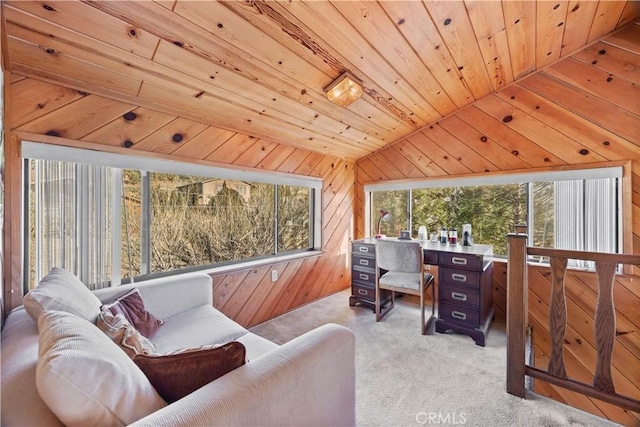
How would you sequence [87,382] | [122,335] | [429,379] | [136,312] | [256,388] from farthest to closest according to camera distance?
[429,379]
[136,312]
[122,335]
[256,388]
[87,382]

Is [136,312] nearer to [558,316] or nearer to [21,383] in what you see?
[21,383]

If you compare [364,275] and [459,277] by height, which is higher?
[459,277]

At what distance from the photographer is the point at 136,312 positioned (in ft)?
5.15

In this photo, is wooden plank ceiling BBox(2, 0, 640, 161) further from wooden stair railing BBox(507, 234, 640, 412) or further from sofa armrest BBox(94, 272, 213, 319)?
wooden stair railing BBox(507, 234, 640, 412)

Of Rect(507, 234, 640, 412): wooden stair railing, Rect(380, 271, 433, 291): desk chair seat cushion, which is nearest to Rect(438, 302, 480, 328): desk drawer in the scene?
Rect(380, 271, 433, 291): desk chair seat cushion

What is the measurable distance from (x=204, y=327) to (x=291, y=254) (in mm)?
1629

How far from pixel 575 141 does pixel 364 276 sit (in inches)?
93.4

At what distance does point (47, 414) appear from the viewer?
26.5 inches

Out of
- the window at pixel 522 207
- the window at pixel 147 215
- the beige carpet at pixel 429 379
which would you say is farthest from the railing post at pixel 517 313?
the window at pixel 147 215

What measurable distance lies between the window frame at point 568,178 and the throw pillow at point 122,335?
3.13 metres

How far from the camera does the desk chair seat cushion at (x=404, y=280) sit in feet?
8.61

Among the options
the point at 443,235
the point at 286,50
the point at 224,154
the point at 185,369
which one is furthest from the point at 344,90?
the point at 185,369

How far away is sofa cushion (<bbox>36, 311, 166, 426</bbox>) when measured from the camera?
A: 25.1 inches

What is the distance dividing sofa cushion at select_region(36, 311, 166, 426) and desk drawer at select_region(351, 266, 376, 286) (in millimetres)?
2479
